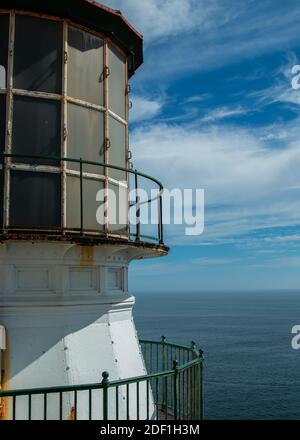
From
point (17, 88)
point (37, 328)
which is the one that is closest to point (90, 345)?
point (37, 328)

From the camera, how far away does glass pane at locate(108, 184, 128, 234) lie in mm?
9117

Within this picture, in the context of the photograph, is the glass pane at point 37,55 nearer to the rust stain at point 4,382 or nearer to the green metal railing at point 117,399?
the rust stain at point 4,382

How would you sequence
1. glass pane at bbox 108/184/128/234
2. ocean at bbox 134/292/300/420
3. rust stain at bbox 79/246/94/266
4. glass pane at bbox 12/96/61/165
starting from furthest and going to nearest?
ocean at bbox 134/292/300/420 < glass pane at bbox 108/184/128/234 < rust stain at bbox 79/246/94/266 < glass pane at bbox 12/96/61/165

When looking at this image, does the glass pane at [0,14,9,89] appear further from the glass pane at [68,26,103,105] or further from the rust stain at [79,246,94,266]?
the rust stain at [79,246,94,266]

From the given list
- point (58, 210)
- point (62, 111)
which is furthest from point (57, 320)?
point (62, 111)

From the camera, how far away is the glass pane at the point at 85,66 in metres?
8.80

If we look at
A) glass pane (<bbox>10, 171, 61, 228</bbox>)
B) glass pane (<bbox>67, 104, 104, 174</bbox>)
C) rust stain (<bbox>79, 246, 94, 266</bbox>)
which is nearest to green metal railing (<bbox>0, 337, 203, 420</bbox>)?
rust stain (<bbox>79, 246, 94, 266</bbox>)

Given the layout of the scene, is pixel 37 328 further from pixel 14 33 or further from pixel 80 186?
pixel 14 33

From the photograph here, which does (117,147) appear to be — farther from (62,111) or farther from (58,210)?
(58,210)

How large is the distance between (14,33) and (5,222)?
3167mm

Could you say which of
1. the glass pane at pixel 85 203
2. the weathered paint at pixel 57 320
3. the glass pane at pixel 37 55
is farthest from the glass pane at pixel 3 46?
the weathered paint at pixel 57 320

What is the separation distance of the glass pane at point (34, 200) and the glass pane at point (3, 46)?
157 cm

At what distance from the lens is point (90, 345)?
849 centimetres

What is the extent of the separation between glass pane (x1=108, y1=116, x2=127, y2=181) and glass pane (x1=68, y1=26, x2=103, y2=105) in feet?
1.89
